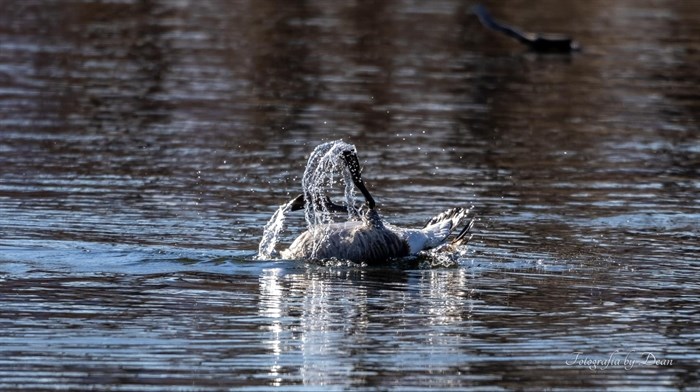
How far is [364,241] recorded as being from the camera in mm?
12094

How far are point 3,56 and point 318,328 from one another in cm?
1877

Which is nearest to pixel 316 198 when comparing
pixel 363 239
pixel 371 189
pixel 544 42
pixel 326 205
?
pixel 326 205

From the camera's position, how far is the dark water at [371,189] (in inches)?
354

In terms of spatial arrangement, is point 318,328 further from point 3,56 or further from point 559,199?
point 3,56

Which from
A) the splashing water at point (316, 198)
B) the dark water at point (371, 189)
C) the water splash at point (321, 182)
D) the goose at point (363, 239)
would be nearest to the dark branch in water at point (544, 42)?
the dark water at point (371, 189)

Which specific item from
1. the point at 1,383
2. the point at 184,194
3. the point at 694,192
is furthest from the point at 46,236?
the point at 694,192

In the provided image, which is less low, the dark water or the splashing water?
the splashing water

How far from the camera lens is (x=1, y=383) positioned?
816 centimetres

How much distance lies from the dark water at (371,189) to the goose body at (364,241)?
0.17 meters

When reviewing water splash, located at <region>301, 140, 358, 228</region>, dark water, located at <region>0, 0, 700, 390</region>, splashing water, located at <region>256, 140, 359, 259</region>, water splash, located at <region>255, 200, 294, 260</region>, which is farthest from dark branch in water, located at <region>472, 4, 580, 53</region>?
water splash, located at <region>255, 200, 294, 260</region>

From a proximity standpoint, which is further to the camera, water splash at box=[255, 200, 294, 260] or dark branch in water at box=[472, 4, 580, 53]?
dark branch in water at box=[472, 4, 580, 53]

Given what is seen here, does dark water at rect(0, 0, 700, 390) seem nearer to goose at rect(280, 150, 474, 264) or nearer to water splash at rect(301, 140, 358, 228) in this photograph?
goose at rect(280, 150, 474, 264)

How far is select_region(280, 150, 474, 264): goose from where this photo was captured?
1208 centimetres

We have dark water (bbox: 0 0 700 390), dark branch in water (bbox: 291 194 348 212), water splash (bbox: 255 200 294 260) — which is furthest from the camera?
dark branch in water (bbox: 291 194 348 212)
